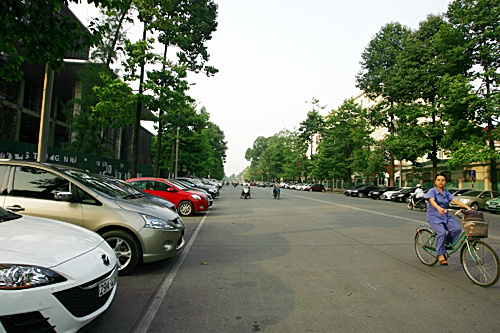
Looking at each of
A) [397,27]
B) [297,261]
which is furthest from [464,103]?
[297,261]

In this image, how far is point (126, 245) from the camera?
4980 millimetres

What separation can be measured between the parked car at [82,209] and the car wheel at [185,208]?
26.5 ft

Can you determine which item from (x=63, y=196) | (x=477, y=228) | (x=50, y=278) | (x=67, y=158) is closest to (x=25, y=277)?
(x=50, y=278)

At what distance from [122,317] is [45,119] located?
7759mm

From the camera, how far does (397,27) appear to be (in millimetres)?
36156

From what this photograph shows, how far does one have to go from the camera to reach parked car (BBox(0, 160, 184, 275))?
→ 15.9 feet

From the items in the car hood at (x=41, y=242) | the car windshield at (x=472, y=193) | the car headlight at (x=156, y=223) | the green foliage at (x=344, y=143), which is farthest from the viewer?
the green foliage at (x=344, y=143)

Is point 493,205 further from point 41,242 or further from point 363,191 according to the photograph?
point 41,242

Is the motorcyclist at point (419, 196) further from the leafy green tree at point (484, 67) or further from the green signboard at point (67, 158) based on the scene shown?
the green signboard at point (67, 158)

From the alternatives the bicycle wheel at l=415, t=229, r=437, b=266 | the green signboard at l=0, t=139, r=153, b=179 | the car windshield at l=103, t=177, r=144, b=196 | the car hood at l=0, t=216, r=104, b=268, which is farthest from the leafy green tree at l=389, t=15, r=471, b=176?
the car hood at l=0, t=216, r=104, b=268

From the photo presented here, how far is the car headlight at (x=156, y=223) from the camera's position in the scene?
16.6ft

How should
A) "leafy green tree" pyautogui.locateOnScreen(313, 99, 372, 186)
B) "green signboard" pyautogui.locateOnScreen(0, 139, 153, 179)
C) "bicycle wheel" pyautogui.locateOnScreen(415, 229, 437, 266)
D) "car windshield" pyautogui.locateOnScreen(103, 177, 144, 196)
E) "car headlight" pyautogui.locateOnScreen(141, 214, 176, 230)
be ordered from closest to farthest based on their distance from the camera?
"car headlight" pyautogui.locateOnScreen(141, 214, 176, 230)
"bicycle wheel" pyautogui.locateOnScreen(415, 229, 437, 266)
"car windshield" pyautogui.locateOnScreen(103, 177, 144, 196)
"green signboard" pyautogui.locateOnScreen(0, 139, 153, 179)
"leafy green tree" pyautogui.locateOnScreen(313, 99, 372, 186)

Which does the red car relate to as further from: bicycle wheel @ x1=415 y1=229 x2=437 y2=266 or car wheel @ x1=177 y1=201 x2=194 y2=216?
bicycle wheel @ x1=415 y1=229 x2=437 y2=266

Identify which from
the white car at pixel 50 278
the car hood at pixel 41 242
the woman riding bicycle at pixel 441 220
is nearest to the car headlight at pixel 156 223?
the car hood at pixel 41 242
